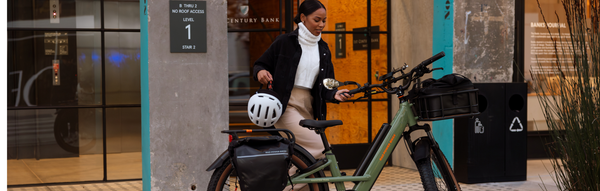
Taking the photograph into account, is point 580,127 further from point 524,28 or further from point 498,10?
point 524,28

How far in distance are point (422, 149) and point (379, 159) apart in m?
0.28

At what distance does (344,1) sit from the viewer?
6543 mm

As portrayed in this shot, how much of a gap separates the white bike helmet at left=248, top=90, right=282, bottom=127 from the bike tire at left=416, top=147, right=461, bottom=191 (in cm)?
96


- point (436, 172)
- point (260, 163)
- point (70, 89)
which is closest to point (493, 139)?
point (436, 172)

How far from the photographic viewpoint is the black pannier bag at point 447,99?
3.44m

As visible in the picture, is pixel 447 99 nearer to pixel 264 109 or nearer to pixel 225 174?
pixel 264 109

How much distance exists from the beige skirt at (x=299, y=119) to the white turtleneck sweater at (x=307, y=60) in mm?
71

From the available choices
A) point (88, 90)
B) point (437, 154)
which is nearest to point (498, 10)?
point (437, 154)

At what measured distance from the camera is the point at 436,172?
143 inches

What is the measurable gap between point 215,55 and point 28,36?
253 cm

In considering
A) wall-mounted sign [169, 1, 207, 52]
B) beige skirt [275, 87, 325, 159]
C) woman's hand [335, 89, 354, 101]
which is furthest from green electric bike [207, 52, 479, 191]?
wall-mounted sign [169, 1, 207, 52]

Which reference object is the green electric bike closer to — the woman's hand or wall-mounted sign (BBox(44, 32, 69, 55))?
the woman's hand

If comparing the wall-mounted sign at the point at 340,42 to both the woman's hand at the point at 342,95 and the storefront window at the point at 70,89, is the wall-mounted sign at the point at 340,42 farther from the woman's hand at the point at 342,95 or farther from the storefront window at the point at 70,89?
the woman's hand at the point at 342,95

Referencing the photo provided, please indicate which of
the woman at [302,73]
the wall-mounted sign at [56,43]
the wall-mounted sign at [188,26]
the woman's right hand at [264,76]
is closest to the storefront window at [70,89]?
Result: the wall-mounted sign at [56,43]
